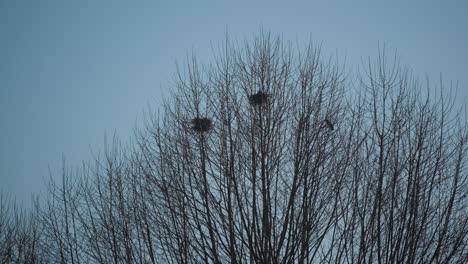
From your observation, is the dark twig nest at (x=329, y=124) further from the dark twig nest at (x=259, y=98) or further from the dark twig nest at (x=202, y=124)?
the dark twig nest at (x=202, y=124)

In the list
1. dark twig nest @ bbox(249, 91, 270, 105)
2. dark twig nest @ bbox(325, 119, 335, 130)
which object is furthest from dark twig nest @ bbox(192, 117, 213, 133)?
dark twig nest @ bbox(325, 119, 335, 130)

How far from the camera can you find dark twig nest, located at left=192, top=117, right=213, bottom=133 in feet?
22.2

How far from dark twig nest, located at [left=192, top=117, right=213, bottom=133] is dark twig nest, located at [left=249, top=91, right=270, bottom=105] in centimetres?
67

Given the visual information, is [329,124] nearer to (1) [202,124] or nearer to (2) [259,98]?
(2) [259,98]

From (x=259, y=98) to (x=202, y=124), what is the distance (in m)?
0.90

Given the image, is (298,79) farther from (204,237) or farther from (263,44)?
(204,237)

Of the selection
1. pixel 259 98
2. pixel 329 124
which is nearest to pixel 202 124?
pixel 259 98

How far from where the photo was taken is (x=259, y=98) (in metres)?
6.70

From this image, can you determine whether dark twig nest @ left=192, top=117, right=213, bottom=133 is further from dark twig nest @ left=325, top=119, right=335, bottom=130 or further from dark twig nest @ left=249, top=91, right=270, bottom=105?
dark twig nest @ left=325, top=119, right=335, bottom=130

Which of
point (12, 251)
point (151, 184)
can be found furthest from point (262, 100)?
point (12, 251)

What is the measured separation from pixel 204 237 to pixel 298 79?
108 inches

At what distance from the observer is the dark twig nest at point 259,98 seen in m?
6.68

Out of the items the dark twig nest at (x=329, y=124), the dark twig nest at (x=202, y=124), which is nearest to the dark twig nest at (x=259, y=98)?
the dark twig nest at (x=202, y=124)

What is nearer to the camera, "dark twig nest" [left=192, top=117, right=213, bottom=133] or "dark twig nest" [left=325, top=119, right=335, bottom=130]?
"dark twig nest" [left=325, top=119, right=335, bottom=130]
